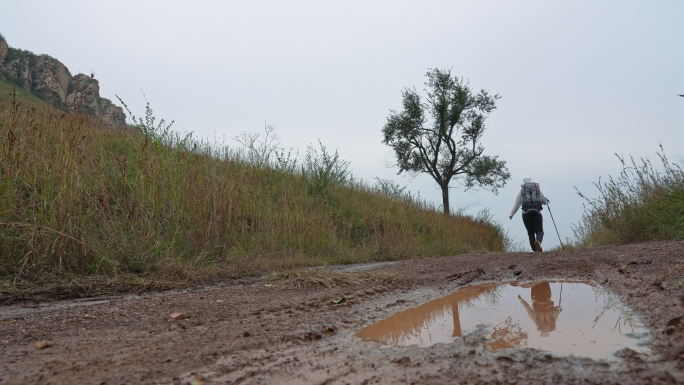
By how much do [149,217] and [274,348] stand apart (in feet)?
15.9

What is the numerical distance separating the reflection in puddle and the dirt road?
112 mm

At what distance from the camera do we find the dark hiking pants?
11906 mm

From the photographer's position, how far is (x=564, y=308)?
11.5ft

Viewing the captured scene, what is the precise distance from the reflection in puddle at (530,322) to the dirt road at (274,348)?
11 cm

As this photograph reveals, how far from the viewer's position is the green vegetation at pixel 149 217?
5121mm

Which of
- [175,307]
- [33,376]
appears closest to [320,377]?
[33,376]

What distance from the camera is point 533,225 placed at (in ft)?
39.4

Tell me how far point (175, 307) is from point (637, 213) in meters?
9.34

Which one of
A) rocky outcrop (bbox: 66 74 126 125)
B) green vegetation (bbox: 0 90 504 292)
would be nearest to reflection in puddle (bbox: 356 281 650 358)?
green vegetation (bbox: 0 90 504 292)

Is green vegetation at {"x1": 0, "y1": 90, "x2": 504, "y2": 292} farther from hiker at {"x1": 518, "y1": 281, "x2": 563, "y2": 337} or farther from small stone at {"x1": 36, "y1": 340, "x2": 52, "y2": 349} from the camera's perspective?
hiker at {"x1": 518, "y1": 281, "x2": 563, "y2": 337}

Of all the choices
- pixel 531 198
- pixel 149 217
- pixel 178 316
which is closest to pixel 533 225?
pixel 531 198

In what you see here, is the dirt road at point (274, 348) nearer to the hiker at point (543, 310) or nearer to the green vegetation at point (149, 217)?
the hiker at point (543, 310)

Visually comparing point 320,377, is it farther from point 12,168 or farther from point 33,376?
point 12,168

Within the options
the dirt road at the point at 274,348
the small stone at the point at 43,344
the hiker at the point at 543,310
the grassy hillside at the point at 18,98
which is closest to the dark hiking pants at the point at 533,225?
the hiker at the point at 543,310
